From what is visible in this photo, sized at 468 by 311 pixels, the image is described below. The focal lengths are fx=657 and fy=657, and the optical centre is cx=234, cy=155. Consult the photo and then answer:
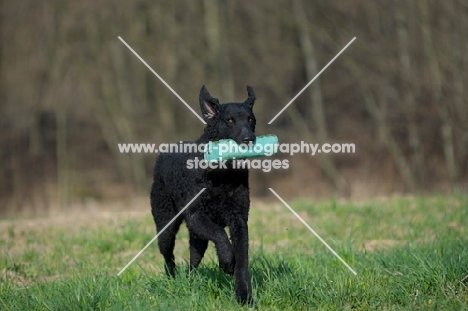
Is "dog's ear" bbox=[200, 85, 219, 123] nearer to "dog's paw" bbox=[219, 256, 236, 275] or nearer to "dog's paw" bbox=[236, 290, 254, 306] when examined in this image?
"dog's paw" bbox=[219, 256, 236, 275]

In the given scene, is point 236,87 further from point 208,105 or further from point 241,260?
point 241,260

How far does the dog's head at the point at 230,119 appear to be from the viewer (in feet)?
19.0

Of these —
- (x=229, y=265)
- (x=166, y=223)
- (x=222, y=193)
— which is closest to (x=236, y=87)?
(x=166, y=223)

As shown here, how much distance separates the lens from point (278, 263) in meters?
6.40

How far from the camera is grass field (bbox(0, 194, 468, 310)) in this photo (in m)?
5.28

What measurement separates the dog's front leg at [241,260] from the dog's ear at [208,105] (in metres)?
1.05

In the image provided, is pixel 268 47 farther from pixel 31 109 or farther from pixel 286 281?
pixel 286 281

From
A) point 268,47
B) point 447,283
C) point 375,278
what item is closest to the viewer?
point 447,283

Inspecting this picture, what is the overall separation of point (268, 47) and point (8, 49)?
8.52 metres

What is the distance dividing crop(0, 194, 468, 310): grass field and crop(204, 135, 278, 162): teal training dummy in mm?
1054

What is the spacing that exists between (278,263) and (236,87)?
16.3 metres

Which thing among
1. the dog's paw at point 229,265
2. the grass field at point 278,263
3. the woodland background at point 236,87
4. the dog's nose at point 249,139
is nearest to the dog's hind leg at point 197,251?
the grass field at point 278,263

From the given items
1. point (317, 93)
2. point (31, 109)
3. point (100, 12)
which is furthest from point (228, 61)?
point (31, 109)

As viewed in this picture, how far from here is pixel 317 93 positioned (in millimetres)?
20469
